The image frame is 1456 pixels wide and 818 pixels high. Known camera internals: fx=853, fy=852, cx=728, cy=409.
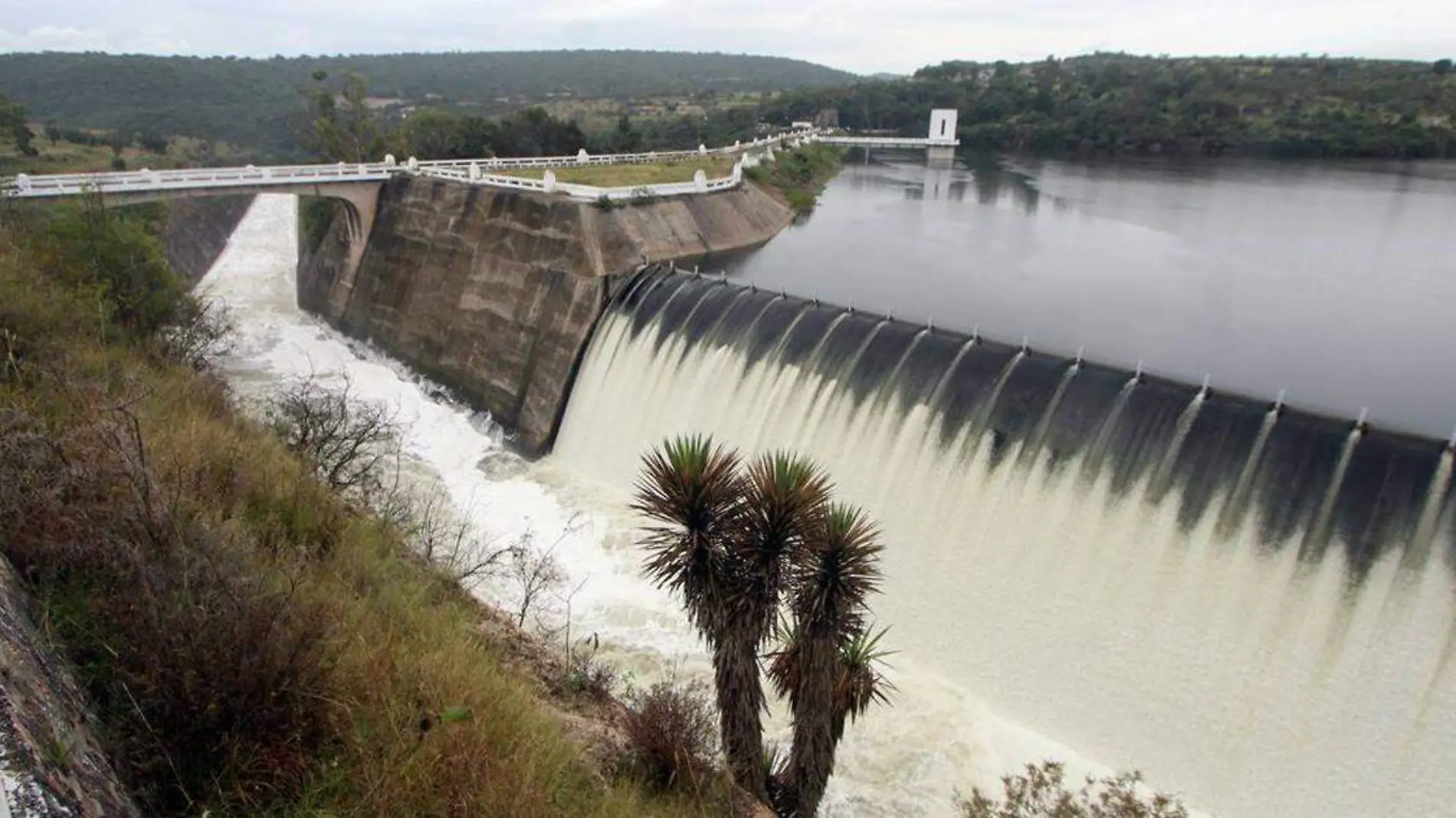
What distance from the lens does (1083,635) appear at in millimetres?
16000

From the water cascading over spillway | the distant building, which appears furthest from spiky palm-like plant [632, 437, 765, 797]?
the distant building

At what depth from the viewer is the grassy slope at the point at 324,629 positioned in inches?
266

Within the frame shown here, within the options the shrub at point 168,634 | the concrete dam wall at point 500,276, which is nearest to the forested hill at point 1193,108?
the concrete dam wall at point 500,276

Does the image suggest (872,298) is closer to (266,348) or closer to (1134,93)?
(266,348)

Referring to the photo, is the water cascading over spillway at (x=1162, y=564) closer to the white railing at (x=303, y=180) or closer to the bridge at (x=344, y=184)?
the white railing at (x=303, y=180)

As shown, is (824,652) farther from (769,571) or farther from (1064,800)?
(1064,800)

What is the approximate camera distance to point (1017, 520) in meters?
17.4

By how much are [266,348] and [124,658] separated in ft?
114

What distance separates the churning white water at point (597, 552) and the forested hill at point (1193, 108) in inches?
3392

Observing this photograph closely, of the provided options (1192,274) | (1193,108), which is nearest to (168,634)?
(1192,274)

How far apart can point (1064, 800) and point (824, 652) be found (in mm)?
5822

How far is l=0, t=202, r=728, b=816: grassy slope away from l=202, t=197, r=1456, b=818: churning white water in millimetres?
7240

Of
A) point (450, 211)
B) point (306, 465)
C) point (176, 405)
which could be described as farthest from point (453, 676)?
point (450, 211)

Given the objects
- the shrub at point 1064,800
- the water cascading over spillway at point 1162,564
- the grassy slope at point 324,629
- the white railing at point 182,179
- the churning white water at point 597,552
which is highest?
the white railing at point 182,179
